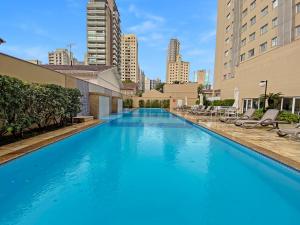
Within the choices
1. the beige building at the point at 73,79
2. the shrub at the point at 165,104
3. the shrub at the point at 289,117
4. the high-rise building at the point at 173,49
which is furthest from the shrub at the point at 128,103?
the high-rise building at the point at 173,49

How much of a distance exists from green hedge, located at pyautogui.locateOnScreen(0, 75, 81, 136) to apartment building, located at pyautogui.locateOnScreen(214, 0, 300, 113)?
14244mm

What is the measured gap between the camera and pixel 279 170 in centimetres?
516

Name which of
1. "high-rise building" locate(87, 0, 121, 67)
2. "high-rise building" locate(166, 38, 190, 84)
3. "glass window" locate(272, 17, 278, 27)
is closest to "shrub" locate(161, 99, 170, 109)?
"glass window" locate(272, 17, 278, 27)

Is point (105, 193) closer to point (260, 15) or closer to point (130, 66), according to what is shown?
point (260, 15)

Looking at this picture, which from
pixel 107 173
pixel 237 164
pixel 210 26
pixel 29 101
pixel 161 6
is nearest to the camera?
pixel 107 173

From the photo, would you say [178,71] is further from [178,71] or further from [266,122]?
[266,122]

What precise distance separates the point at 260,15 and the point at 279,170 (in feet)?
79.7

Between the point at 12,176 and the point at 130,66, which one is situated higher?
the point at 130,66

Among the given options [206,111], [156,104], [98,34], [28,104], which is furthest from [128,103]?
[98,34]

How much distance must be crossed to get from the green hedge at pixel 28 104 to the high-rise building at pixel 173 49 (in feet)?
451

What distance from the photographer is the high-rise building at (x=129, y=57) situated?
10756 cm

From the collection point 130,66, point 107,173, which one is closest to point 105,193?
point 107,173

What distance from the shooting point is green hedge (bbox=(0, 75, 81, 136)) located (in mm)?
6391

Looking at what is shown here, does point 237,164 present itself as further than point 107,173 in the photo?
Yes
